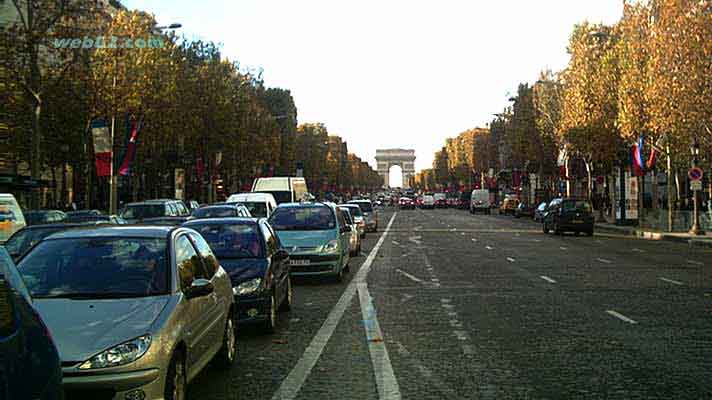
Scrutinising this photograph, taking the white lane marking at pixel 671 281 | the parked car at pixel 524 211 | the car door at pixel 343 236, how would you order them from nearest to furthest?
the white lane marking at pixel 671 281 < the car door at pixel 343 236 < the parked car at pixel 524 211

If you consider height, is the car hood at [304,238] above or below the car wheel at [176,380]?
above

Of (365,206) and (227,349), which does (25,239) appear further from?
(365,206)

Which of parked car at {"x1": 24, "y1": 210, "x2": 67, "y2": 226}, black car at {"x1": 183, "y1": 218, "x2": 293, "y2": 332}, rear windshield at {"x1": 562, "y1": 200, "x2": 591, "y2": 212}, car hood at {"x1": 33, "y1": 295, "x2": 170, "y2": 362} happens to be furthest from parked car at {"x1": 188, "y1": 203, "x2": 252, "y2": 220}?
car hood at {"x1": 33, "y1": 295, "x2": 170, "y2": 362}

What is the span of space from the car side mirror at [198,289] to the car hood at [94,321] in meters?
0.28

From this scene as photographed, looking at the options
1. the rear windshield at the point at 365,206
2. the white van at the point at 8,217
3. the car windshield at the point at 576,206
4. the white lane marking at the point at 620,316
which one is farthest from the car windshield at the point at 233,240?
the rear windshield at the point at 365,206

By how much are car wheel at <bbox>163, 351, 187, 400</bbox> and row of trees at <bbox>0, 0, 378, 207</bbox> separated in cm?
2737

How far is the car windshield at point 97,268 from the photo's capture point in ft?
24.8

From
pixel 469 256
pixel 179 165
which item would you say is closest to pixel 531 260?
pixel 469 256

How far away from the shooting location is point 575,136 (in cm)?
5506

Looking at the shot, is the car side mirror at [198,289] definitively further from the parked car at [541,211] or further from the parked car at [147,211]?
the parked car at [541,211]

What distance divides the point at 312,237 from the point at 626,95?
2725 centimetres

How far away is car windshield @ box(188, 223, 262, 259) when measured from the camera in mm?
12750

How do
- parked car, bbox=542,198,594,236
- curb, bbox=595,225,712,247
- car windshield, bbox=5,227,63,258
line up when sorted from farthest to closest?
parked car, bbox=542,198,594,236 → curb, bbox=595,225,712,247 → car windshield, bbox=5,227,63,258

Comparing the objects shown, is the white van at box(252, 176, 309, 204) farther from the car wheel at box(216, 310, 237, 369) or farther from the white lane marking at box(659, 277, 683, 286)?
the car wheel at box(216, 310, 237, 369)
